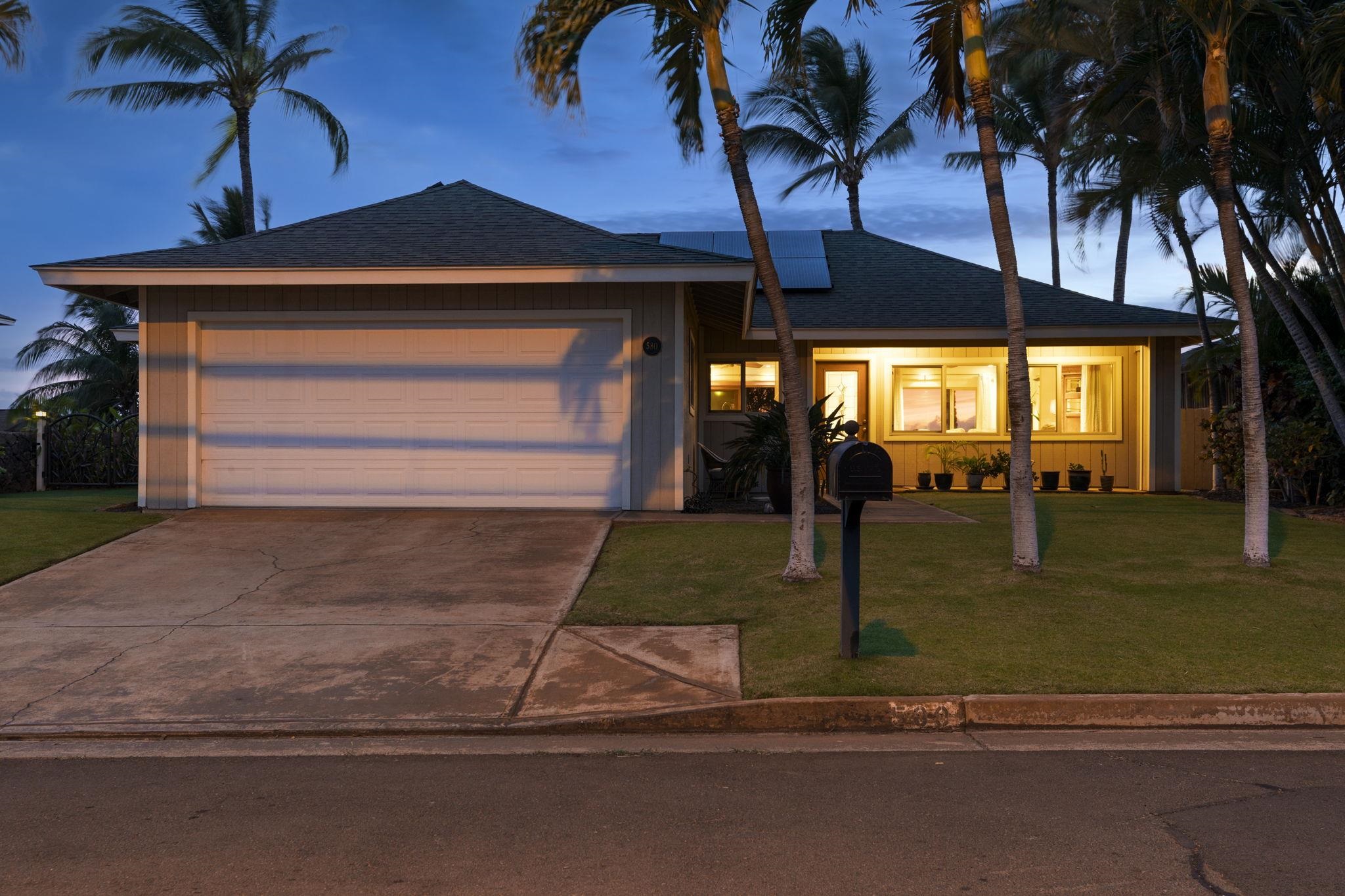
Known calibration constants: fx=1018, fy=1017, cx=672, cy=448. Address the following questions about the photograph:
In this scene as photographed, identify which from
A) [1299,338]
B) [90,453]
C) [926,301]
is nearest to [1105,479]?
[926,301]

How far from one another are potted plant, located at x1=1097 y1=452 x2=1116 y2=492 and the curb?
1283 centimetres

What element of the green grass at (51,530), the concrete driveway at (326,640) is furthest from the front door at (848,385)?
the green grass at (51,530)

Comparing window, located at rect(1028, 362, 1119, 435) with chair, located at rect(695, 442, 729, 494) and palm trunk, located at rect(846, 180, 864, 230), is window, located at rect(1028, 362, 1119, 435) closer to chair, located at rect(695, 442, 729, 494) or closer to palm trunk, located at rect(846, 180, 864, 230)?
chair, located at rect(695, 442, 729, 494)

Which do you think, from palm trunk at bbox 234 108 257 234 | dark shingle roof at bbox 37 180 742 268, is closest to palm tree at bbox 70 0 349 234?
palm trunk at bbox 234 108 257 234

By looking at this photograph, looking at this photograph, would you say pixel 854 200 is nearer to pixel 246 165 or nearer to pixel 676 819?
pixel 246 165

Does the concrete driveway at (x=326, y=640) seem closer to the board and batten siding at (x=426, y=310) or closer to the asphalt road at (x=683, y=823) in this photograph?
the asphalt road at (x=683, y=823)

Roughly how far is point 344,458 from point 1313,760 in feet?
34.4

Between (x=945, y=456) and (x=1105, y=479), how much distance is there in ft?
8.99

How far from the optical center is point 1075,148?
14.1 metres

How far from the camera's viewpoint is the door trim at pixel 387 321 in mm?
12227

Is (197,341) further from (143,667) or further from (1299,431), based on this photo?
(1299,431)

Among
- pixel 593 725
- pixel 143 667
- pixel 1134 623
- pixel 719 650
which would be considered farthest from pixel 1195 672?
pixel 143 667

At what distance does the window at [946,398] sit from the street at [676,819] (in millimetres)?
13536

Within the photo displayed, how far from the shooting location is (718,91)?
8117mm
